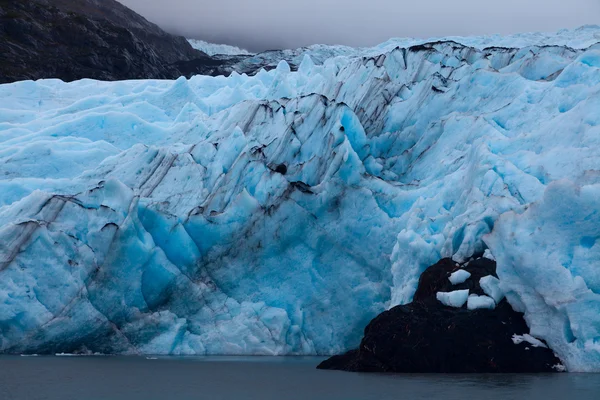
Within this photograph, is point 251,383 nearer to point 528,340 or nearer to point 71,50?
point 528,340

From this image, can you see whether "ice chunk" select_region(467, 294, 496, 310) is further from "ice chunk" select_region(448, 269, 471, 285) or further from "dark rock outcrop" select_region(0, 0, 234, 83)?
"dark rock outcrop" select_region(0, 0, 234, 83)

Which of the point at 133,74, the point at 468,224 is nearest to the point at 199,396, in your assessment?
the point at 468,224

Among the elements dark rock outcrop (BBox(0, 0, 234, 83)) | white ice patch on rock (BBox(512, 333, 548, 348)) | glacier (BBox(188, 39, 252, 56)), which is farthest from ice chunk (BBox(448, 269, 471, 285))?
glacier (BBox(188, 39, 252, 56))

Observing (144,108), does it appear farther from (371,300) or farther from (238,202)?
(371,300)

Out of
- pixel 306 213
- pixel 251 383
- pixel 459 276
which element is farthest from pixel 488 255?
pixel 251 383

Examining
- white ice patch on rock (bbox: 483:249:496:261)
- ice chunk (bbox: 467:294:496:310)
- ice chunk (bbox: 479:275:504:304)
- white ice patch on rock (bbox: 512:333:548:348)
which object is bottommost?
white ice patch on rock (bbox: 512:333:548:348)

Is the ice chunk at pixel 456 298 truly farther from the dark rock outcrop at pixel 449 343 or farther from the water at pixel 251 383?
the water at pixel 251 383
